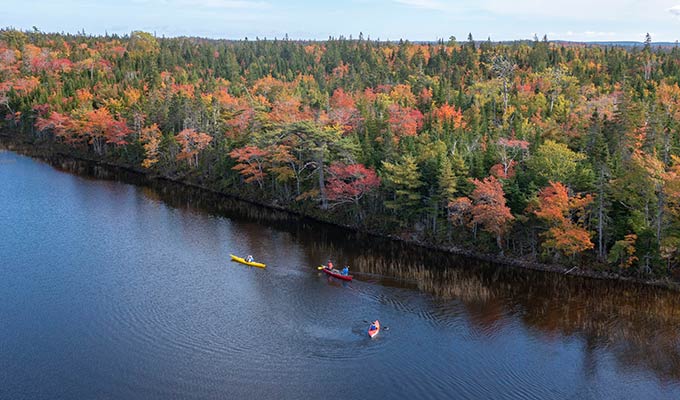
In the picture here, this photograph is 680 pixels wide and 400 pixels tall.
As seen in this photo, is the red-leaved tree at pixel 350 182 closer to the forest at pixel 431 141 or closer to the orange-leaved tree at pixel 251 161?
the forest at pixel 431 141

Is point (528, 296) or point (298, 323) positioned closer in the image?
point (298, 323)

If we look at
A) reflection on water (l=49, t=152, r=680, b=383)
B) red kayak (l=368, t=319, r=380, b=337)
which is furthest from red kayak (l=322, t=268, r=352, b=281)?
red kayak (l=368, t=319, r=380, b=337)

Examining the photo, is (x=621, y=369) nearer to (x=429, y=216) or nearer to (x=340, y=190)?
(x=429, y=216)

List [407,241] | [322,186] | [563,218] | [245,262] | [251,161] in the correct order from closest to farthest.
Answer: [563,218]
[245,262]
[407,241]
[322,186]
[251,161]

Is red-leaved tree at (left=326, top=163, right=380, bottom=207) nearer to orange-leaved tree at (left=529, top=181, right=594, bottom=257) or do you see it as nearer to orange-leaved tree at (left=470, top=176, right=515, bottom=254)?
orange-leaved tree at (left=470, top=176, right=515, bottom=254)

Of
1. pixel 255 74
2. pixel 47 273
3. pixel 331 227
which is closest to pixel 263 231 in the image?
pixel 331 227

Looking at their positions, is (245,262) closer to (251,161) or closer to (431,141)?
(251,161)

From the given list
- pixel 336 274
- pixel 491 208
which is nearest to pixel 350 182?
pixel 336 274
